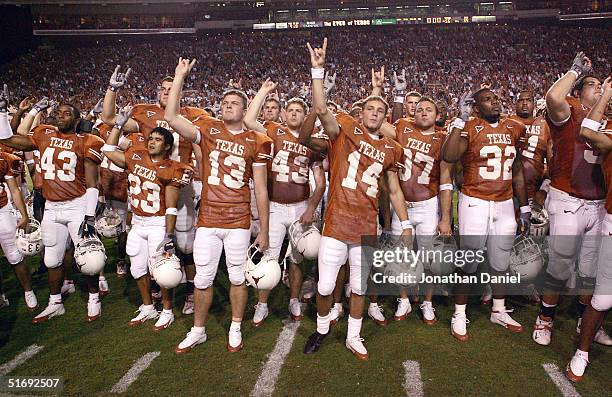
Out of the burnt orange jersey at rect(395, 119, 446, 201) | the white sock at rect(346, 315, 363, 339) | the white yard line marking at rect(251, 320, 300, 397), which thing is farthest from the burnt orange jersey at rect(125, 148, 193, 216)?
the burnt orange jersey at rect(395, 119, 446, 201)

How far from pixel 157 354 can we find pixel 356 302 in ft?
6.23

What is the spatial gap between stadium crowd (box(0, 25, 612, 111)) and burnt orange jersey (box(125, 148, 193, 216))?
2184cm

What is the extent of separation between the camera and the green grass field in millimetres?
3615

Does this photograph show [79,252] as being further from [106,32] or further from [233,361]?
[106,32]

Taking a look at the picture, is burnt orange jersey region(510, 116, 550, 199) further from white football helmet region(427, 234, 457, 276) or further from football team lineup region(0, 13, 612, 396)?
white football helmet region(427, 234, 457, 276)

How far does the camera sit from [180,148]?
211 inches

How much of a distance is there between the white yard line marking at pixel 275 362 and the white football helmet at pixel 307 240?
2.64 feet

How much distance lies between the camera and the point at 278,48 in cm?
3428

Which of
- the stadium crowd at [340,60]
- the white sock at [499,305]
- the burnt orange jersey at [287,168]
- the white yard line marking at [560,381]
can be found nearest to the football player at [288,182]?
the burnt orange jersey at [287,168]

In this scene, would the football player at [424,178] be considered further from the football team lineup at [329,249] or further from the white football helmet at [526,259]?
the white football helmet at [526,259]

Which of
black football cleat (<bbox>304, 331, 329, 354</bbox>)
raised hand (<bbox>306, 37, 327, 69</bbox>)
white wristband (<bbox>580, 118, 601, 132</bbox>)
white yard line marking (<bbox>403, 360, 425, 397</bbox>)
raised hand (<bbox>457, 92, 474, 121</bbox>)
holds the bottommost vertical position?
white yard line marking (<bbox>403, 360, 425, 397</bbox>)

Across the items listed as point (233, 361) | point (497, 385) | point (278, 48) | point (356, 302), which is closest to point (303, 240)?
point (356, 302)

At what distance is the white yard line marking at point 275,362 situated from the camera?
359 centimetres

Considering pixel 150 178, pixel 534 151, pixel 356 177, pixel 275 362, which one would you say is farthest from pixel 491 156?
pixel 150 178
